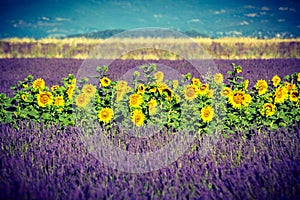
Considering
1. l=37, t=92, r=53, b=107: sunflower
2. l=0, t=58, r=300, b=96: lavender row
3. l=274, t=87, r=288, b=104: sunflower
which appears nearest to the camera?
l=274, t=87, r=288, b=104: sunflower

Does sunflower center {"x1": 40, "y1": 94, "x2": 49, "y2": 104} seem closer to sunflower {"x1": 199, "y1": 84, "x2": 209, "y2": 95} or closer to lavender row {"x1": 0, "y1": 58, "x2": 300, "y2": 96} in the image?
sunflower {"x1": 199, "y1": 84, "x2": 209, "y2": 95}

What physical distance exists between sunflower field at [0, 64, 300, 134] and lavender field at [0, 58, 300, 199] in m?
Answer: 0.20

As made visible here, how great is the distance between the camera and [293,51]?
60.8 ft

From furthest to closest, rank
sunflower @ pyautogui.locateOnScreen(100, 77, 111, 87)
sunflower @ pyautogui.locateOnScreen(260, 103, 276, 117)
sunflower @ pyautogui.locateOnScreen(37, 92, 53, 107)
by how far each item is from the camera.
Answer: sunflower @ pyautogui.locateOnScreen(100, 77, 111, 87)
sunflower @ pyautogui.locateOnScreen(37, 92, 53, 107)
sunflower @ pyautogui.locateOnScreen(260, 103, 276, 117)

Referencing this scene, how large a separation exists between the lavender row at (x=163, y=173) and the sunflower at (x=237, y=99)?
534mm

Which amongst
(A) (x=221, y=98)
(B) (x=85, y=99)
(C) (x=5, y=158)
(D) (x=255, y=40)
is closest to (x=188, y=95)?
(A) (x=221, y=98)

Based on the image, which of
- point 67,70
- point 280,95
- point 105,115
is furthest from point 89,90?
point 67,70

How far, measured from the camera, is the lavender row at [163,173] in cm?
266

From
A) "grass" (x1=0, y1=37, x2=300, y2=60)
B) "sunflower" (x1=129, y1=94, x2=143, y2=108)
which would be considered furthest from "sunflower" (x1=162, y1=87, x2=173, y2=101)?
"grass" (x1=0, y1=37, x2=300, y2=60)

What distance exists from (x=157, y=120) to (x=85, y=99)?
92 centimetres

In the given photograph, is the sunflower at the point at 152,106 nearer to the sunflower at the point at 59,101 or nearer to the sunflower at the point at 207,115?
the sunflower at the point at 207,115

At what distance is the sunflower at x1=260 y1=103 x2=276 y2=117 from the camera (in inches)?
166

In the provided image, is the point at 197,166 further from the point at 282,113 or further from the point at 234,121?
the point at 282,113

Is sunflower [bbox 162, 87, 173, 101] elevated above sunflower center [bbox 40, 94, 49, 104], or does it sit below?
above
